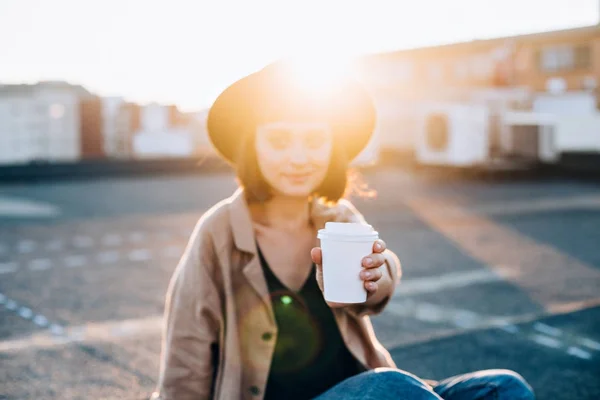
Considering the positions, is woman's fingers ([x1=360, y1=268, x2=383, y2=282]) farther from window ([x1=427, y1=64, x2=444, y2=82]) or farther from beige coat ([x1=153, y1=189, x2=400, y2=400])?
window ([x1=427, y1=64, x2=444, y2=82])

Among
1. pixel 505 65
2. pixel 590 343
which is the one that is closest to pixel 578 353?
pixel 590 343

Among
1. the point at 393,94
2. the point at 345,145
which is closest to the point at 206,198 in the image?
the point at 345,145

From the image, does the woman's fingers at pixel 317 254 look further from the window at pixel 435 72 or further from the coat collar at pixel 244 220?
the window at pixel 435 72

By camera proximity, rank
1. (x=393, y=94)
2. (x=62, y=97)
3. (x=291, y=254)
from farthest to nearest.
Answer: (x=62, y=97) → (x=393, y=94) → (x=291, y=254)

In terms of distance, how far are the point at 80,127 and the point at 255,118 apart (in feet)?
122

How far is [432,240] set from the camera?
29.3ft

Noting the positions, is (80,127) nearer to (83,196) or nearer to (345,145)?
(83,196)

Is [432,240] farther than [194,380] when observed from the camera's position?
Yes

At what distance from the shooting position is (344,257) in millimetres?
1605

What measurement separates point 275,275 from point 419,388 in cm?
65

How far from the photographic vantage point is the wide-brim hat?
2.13 meters

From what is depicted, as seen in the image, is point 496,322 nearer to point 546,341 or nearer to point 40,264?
point 546,341

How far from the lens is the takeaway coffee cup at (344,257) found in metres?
1.59

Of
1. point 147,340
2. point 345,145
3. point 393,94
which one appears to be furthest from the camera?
point 393,94
